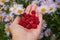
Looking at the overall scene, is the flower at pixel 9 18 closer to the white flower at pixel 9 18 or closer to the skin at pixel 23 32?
the white flower at pixel 9 18

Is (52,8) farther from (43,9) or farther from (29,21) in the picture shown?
(29,21)

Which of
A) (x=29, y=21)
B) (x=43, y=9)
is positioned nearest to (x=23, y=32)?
(x=29, y=21)

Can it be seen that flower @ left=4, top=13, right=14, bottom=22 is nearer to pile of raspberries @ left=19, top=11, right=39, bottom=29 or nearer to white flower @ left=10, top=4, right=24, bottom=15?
white flower @ left=10, top=4, right=24, bottom=15

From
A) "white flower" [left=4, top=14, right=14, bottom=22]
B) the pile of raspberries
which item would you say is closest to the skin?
the pile of raspberries

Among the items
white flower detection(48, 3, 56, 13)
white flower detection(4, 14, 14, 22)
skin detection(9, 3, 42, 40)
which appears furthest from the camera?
white flower detection(4, 14, 14, 22)

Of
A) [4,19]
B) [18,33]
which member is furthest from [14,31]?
[4,19]

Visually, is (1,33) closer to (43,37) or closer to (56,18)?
(43,37)

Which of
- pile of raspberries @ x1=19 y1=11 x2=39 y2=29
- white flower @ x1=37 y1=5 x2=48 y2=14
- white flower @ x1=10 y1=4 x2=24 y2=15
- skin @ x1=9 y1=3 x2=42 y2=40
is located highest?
white flower @ x1=37 y1=5 x2=48 y2=14
